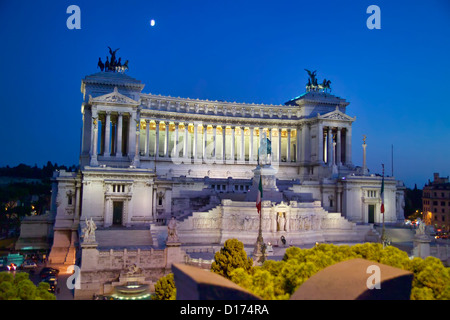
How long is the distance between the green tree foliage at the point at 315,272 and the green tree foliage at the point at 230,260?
0.81 m

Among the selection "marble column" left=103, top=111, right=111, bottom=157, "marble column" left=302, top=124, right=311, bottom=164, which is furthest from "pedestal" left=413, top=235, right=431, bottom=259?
"marble column" left=103, top=111, right=111, bottom=157

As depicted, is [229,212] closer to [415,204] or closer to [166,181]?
[166,181]

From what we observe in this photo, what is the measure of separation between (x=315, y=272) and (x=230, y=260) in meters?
7.07

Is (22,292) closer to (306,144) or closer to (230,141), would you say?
(230,141)

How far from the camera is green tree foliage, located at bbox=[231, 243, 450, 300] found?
19.9 meters

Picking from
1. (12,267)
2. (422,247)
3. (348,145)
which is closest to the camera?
(12,267)

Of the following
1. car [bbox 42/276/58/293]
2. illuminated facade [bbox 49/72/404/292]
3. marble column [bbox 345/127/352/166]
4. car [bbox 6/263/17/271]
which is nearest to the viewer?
car [bbox 42/276/58/293]

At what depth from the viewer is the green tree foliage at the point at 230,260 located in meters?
27.2

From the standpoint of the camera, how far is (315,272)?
21844 millimetres

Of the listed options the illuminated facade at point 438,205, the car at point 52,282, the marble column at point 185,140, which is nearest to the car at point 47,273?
the car at point 52,282

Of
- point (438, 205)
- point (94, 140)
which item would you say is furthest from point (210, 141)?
point (438, 205)

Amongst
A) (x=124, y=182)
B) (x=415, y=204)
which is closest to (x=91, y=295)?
(x=124, y=182)

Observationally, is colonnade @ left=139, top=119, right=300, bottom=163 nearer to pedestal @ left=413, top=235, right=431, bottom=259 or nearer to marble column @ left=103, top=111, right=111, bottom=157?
marble column @ left=103, top=111, right=111, bottom=157

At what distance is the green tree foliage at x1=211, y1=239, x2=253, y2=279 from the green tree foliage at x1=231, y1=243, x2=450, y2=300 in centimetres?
81
